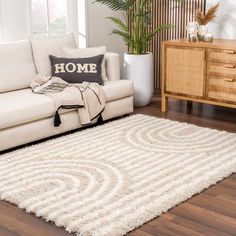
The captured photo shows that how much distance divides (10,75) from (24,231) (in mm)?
2067

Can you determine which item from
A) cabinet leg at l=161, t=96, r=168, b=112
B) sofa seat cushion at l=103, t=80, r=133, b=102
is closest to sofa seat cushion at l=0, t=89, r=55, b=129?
sofa seat cushion at l=103, t=80, r=133, b=102

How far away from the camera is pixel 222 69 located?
450cm

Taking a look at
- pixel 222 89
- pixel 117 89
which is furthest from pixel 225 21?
pixel 117 89

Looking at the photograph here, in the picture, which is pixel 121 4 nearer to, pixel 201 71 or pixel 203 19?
pixel 203 19

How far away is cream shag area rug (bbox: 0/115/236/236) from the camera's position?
8.96 feet

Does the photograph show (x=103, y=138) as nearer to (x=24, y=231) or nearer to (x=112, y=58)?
(x=112, y=58)

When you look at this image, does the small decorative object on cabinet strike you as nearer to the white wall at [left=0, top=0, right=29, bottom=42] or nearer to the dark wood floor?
the white wall at [left=0, top=0, right=29, bottom=42]

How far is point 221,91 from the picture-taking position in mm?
4543

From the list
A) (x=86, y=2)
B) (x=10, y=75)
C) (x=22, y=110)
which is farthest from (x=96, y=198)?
(x=86, y=2)

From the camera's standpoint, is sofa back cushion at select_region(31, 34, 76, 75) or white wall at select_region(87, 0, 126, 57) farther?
white wall at select_region(87, 0, 126, 57)

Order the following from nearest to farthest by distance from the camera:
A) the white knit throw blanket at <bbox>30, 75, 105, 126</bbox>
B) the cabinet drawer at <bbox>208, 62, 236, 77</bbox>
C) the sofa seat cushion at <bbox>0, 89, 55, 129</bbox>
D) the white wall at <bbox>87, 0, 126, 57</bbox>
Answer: the sofa seat cushion at <bbox>0, 89, 55, 129</bbox> < the white knit throw blanket at <bbox>30, 75, 105, 126</bbox> < the cabinet drawer at <bbox>208, 62, 236, 77</bbox> < the white wall at <bbox>87, 0, 126, 57</bbox>

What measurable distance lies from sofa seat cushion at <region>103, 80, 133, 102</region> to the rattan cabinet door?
1.50ft

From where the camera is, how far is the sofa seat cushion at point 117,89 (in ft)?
14.7

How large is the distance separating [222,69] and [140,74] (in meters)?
0.93
